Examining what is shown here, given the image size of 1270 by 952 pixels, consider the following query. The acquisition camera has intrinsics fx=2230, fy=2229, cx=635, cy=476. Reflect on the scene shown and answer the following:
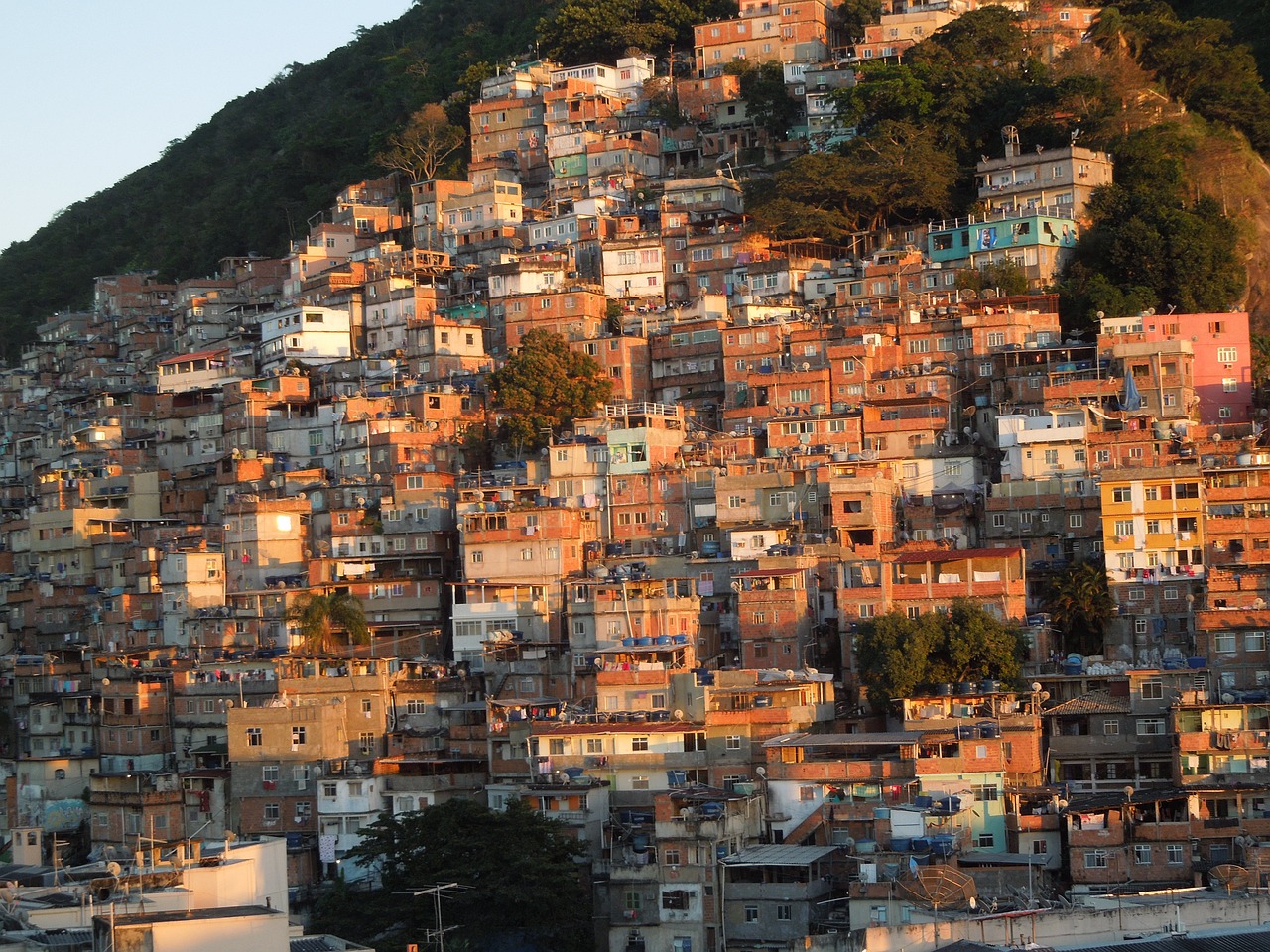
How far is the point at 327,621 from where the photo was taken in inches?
2303

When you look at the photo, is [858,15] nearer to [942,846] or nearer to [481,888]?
[942,846]

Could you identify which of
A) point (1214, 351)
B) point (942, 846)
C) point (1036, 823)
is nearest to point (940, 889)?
point (942, 846)

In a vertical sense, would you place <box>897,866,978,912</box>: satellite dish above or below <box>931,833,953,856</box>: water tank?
below

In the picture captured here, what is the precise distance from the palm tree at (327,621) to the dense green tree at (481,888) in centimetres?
1310

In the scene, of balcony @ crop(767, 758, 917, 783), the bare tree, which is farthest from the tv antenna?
the bare tree

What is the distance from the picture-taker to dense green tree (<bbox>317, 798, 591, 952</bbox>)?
4381 centimetres

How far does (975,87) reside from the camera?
75.2 meters

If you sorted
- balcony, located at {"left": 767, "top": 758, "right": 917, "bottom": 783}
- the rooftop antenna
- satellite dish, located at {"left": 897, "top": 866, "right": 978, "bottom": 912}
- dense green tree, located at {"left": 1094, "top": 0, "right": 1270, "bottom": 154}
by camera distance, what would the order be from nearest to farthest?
satellite dish, located at {"left": 897, "top": 866, "right": 978, "bottom": 912}
balcony, located at {"left": 767, "top": 758, "right": 917, "bottom": 783}
the rooftop antenna
dense green tree, located at {"left": 1094, "top": 0, "right": 1270, "bottom": 154}

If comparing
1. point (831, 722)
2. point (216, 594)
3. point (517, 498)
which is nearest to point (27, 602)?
point (216, 594)

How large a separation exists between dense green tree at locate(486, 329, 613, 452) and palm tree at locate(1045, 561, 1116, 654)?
56.3 ft

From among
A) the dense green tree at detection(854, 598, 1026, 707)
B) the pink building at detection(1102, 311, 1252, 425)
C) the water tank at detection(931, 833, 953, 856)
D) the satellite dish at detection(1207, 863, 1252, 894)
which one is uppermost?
the pink building at detection(1102, 311, 1252, 425)

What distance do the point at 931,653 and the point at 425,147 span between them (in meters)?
47.0

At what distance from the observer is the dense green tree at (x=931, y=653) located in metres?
49.9

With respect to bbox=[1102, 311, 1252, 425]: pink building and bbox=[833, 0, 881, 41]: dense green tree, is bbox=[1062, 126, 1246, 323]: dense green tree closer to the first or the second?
bbox=[1102, 311, 1252, 425]: pink building
